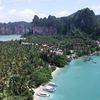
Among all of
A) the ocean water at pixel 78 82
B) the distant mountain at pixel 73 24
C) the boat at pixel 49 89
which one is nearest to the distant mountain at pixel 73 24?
→ the distant mountain at pixel 73 24

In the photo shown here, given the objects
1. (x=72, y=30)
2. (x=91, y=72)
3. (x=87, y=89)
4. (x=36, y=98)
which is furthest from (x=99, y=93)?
(x=72, y=30)

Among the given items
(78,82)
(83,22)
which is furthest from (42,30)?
(78,82)

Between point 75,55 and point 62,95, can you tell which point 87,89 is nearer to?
point 62,95

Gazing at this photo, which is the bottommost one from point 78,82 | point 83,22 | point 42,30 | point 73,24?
point 78,82

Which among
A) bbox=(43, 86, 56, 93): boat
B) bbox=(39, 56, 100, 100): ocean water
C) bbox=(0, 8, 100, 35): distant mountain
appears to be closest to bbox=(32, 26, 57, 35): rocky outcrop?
bbox=(0, 8, 100, 35): distant mountain

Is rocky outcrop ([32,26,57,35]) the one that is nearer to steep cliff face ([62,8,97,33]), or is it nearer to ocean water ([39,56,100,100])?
steep cliff face ([62,8,97,33])

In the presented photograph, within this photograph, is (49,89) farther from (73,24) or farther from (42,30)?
(42,30)

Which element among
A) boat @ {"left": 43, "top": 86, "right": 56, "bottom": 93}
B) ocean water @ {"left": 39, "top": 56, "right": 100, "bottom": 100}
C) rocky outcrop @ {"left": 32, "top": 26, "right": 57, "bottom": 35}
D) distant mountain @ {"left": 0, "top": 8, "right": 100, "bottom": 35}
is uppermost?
distant mountain @ {"left": 0, "top": 8, "right": 100, "bottom": 35}

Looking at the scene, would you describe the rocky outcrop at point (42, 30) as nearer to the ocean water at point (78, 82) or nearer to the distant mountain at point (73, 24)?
the distant mountain at point (73, 24)

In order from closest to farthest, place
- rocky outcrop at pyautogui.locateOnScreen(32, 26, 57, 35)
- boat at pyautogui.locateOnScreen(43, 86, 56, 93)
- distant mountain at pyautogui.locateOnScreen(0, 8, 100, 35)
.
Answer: boat at pyautogui.locateOnScreen(43, 86, 56, 93), distant mountain at pyautogui.locateOnScreen(0, 8, 100, 35), rocky outcrop at pyautogui.locateOnScreen(32, 26, 57, 35)
